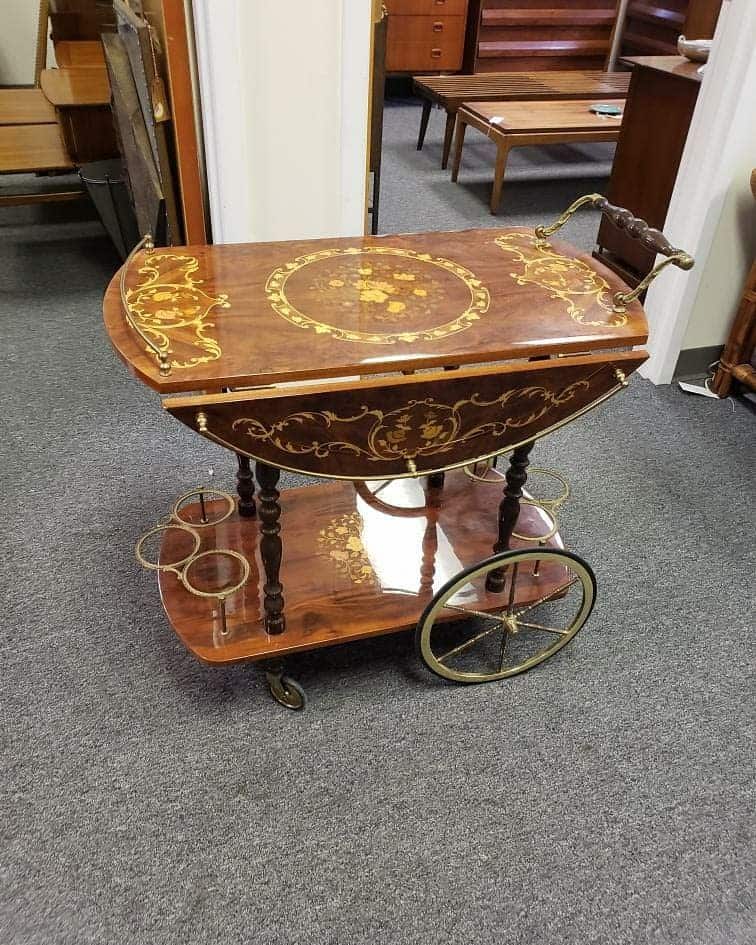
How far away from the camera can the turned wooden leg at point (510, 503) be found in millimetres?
1374

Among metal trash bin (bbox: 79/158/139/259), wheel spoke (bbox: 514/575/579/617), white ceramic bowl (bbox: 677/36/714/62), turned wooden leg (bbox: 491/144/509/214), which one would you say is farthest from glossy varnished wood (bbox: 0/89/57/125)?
wheel spoke (bbox: 514/575/579/617)

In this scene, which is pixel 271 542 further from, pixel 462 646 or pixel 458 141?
pixel 458 141

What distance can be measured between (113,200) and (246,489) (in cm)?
163

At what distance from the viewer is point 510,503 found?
142 cm

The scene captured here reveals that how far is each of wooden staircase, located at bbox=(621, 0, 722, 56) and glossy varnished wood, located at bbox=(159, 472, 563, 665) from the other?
4258 mm

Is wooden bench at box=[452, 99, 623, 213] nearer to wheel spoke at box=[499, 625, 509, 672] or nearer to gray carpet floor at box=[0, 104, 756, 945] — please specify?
gray carpet floor at box=[0, 104, 756, 945]

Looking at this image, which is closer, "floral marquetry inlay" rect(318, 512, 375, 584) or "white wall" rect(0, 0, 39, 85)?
"floral marquetry inlay" rect(318, 512, 375, 584)

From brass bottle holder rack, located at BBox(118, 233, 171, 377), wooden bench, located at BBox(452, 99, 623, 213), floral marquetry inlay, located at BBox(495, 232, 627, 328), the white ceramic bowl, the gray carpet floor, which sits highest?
the white ceramic bowl

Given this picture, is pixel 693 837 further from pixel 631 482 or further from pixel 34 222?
pixel 34 222

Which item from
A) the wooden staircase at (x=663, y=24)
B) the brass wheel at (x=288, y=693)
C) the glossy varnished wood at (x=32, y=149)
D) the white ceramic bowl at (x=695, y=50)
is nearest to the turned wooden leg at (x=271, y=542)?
the brass wheel at (x=288, y=693)

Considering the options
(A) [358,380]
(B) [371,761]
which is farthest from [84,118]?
(B) [371,761]

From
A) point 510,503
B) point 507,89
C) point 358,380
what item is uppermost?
point 358,380

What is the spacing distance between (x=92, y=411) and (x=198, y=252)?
101cm

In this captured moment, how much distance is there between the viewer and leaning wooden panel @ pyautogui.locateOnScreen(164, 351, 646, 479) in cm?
107
